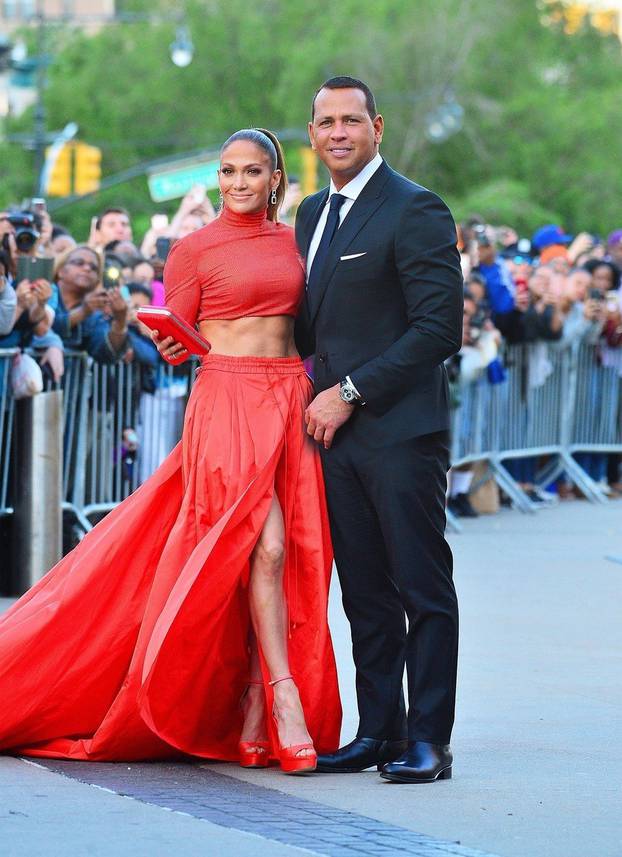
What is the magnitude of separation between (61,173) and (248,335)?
108 feet

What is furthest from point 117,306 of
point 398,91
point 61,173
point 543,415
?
point 398,91

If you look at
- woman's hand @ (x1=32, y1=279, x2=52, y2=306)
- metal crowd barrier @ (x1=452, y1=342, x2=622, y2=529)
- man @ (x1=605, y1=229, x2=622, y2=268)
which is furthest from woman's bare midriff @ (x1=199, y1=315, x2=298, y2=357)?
man @ (x1=605, y1=229, x2=622, y2=268)

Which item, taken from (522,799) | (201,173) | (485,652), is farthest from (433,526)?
(201,173)

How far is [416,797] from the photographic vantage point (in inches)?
234

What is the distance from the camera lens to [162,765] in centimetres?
643

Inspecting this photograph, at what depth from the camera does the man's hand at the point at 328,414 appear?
6.22 meters

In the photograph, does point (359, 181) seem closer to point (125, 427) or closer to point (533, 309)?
point (125, 427)

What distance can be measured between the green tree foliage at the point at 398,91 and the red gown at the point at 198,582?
46745 mm

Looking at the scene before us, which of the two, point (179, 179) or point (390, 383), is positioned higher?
point (179, 179)

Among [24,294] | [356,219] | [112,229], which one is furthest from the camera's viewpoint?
[112,229]

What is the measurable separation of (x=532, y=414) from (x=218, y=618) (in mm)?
10931

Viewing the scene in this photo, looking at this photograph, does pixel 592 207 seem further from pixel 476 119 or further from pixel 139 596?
pixel 139 596

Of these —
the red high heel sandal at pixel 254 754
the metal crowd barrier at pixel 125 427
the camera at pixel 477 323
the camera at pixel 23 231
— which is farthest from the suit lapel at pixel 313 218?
the camera at pixel 477 323

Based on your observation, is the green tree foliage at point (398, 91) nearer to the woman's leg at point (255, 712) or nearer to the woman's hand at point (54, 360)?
the woman's hand at point (54, 360)
